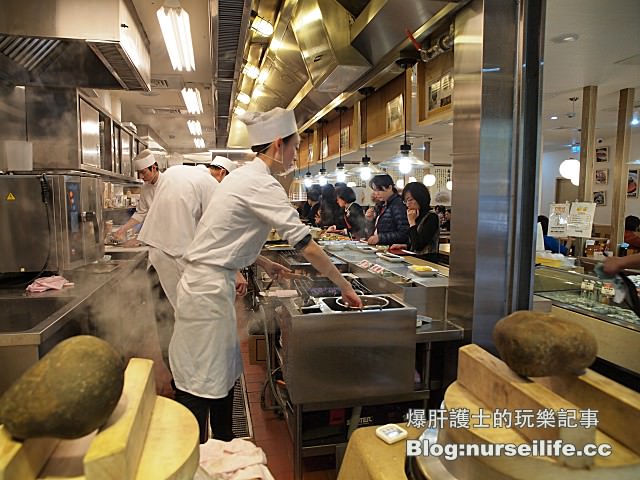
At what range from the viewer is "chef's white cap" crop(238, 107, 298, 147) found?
2.21 meters

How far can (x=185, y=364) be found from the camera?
2207mm

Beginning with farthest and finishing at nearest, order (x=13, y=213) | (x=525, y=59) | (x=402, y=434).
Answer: (x=13, y=213) < (x=525, y=59) < (x=402, y=434)

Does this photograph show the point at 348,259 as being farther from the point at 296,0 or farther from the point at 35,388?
the point at 35,388

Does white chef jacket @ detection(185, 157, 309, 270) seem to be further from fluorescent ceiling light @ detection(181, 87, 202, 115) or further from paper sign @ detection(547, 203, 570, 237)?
fluorescent ceiling light @ detection(181, 87, 202, 115)

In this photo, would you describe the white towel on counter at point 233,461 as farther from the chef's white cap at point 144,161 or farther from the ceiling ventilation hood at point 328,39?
the chef's white cap at point 144,161

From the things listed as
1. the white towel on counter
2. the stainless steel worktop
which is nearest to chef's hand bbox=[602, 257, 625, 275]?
the white towel on counter

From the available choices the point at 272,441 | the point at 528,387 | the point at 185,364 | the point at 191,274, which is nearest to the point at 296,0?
the point at 191,274

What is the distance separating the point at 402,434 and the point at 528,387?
502 millimetres

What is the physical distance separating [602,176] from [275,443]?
10.9 m

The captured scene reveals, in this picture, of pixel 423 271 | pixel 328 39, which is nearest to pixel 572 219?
pixel 423 271

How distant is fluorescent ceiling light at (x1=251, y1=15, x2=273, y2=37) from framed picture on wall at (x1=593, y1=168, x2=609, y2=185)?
932 cm

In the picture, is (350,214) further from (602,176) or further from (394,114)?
(602,176)

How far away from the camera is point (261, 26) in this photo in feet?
14.7

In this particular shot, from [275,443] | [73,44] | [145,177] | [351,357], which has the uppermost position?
[73,44]
